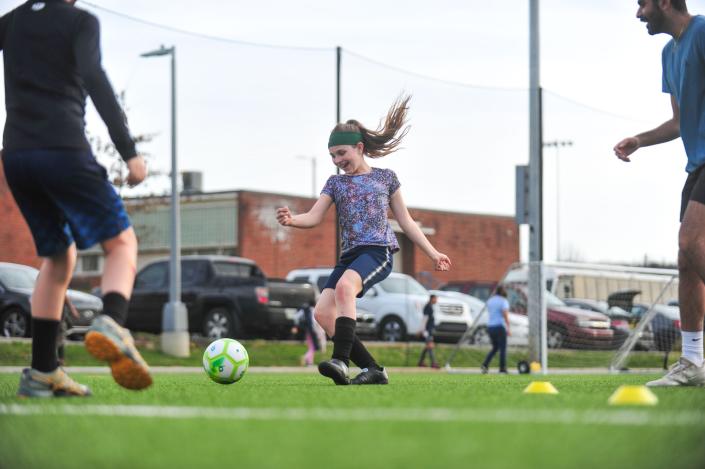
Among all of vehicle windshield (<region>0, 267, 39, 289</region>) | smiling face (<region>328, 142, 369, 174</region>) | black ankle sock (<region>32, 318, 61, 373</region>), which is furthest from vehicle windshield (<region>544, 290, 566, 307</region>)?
black ankle sock (<region>32, 318, 61, 373</region>)

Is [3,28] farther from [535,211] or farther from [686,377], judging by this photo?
[535,211]

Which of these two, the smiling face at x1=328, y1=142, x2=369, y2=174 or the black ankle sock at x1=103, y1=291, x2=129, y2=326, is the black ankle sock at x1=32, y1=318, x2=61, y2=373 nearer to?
the black ankle sock at x1=103, y1=291, x2=129, y2=326

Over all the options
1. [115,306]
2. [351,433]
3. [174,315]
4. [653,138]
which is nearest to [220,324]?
[174,315]

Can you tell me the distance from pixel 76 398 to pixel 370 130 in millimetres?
3394

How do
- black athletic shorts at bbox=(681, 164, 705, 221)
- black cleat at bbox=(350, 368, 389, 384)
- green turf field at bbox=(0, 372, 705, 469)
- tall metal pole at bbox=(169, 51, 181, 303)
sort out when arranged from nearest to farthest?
1. green turf field at bbox=(0, 372, 705, 469)
2. black athletic shorts at bbox=(681, 164, 705, 221)
3. black cleat at bbox=(350, 368, 389, 384)
4. tall metal pole at bbox=(169, 51, 181, 303)

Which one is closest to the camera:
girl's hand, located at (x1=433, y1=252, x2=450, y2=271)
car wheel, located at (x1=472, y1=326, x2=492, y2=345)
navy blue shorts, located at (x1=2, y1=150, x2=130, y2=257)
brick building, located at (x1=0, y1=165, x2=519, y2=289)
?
navy blue shorts, located at (x1=2, y1=150, x2=130, y2=257)

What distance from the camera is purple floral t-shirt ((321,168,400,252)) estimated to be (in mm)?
7656

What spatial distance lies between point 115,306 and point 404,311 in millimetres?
20717

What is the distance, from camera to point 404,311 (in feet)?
84.9

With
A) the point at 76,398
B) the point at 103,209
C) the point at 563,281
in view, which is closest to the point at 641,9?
the point at 103,209

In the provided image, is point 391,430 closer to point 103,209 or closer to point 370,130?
point 103,209

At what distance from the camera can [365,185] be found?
306 inches

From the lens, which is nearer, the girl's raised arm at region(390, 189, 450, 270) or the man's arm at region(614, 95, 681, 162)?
the man's arm at region(614, 95, 681, 162)

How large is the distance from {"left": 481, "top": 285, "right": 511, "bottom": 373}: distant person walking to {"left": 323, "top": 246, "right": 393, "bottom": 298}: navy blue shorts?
39.7 ft
